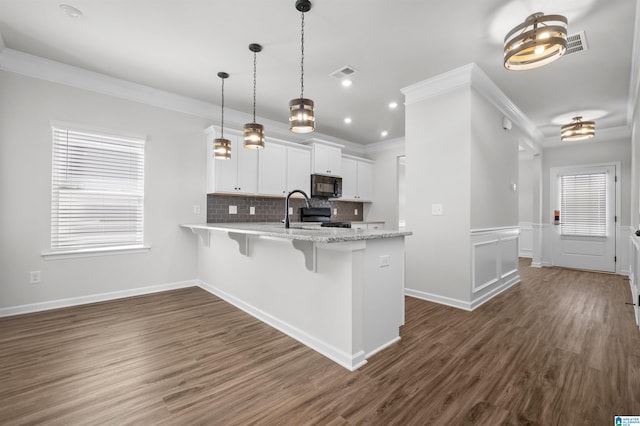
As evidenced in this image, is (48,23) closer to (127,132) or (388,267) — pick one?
(127,132)

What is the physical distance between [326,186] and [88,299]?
4024 mm

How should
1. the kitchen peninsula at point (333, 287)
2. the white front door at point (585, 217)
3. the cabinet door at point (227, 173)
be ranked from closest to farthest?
the kitchen peninsula at point (333, 287) < the cabinet door at point (227, 173) < the white front door at point (585, 217)

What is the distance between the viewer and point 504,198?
4.29 metres

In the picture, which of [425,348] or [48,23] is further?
[48,23]

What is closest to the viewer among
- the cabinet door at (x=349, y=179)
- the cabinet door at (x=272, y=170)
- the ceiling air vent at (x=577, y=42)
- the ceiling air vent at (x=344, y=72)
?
the ceiling air vent at (x=577, y=42)

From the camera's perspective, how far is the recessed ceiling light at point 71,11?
2.43 meters

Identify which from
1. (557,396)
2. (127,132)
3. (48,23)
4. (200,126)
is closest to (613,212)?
(557,396)

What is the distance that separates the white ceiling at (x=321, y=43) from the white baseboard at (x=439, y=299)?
275 centimetres

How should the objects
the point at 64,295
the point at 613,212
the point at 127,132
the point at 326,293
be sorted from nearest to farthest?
the point at 326,293 < the point at 64,295 < the point at 127,132 < the point at 613,212

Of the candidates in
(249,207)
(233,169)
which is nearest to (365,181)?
(249,207)

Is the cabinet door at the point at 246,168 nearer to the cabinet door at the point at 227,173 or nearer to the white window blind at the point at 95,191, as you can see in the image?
the cabinet door at the point at 227,173

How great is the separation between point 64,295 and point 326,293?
333 centimetres

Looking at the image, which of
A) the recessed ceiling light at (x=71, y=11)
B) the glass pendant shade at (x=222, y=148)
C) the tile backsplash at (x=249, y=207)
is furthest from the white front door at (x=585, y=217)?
the recessed ceiling light at (x=71, y=11)

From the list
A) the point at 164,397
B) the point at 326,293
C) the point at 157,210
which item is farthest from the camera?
the point at 157,210
